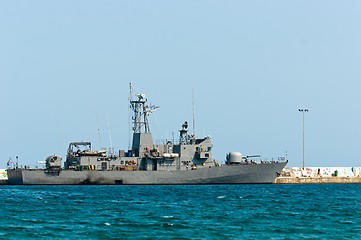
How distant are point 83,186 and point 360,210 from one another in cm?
4544

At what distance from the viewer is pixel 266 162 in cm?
9869

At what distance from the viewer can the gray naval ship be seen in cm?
9506

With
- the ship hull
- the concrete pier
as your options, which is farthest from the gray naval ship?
the concrete pier

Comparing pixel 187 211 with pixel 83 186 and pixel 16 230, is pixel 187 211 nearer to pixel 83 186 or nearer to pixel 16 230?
pixel 16 230

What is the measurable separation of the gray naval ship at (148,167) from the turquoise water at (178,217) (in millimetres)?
25283

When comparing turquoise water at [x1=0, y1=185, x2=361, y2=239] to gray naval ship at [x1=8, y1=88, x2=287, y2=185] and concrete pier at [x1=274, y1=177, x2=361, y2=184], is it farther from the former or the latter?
concrete pier at [x1=274, y1=177, x2=361, y2=184]

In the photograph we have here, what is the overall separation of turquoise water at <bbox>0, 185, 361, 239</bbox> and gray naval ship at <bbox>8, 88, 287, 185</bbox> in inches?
995

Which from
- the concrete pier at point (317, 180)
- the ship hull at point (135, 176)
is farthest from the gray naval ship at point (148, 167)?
the concrete pier at point (317, 180)

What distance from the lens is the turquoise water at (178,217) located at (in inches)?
1593

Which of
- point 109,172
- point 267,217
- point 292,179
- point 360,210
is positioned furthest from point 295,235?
point 292,179

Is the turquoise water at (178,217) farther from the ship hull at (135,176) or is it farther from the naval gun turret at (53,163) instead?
the naval gun turret at (53,163)

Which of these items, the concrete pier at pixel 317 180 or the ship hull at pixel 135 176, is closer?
the ship hull at pixel 135 176

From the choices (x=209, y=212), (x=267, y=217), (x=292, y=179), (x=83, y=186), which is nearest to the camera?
(x=267, y=217)

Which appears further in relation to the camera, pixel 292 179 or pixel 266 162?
pixel 292 179
